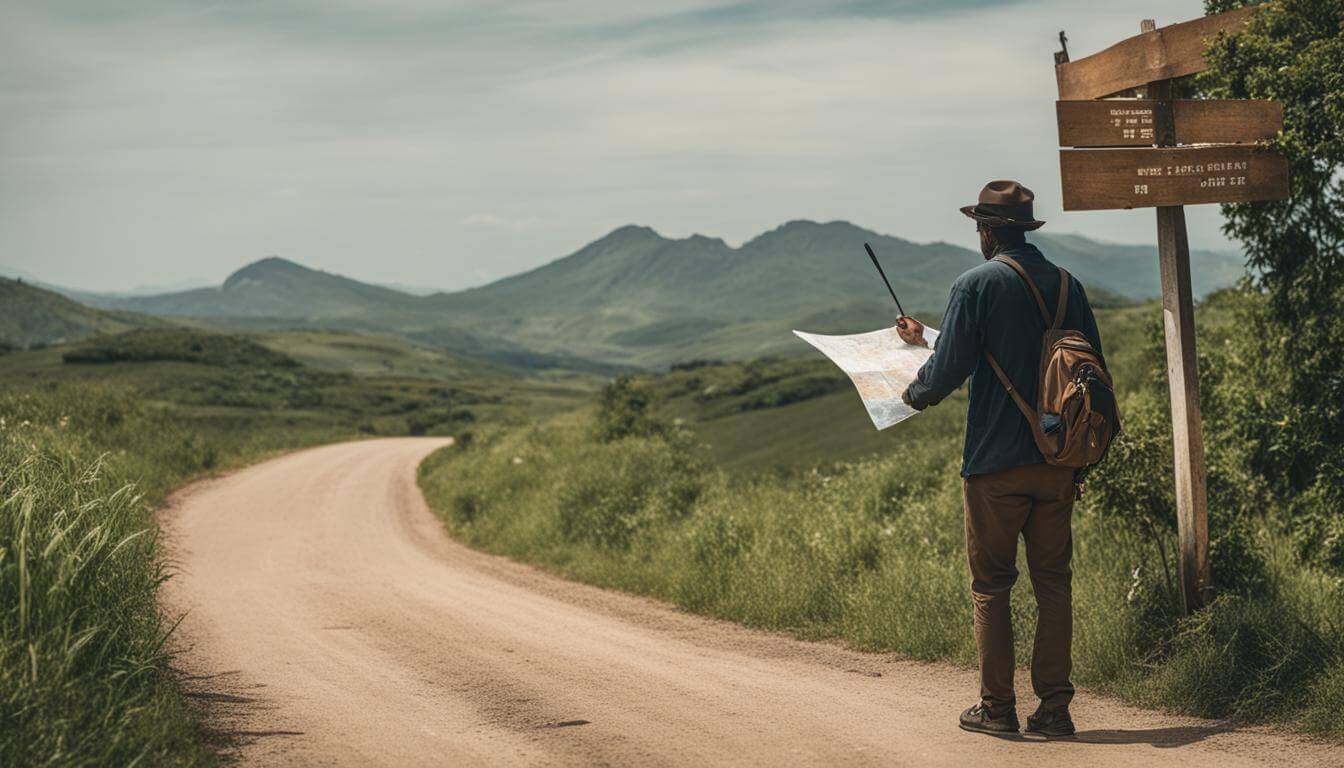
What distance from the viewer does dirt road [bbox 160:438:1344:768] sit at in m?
5.58

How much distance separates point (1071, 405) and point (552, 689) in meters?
3.47

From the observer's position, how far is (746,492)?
14031mm

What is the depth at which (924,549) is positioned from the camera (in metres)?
10.2

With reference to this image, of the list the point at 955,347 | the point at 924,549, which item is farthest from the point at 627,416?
the point at 955,347

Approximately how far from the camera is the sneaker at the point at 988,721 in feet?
19.4

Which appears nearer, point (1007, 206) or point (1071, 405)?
point (1071, 405)

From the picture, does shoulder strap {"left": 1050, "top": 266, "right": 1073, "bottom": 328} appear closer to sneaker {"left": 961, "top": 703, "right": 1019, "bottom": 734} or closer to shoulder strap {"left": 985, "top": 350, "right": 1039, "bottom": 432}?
shoulder strap {"left": 985, "top": 350, "right": 1039, "bottom": 432}

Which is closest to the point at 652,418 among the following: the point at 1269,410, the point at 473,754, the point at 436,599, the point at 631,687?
the point at 436,599

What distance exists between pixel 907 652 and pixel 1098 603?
52.6 inches

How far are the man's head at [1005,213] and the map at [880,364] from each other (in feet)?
2.23

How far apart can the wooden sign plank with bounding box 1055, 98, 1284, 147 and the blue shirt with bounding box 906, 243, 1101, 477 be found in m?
1.32

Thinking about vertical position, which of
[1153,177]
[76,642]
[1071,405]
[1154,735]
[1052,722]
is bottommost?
[1154,735]

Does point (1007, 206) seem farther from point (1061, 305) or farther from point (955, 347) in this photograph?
point (955, 347)

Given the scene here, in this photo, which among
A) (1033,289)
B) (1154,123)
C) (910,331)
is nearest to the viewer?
(1033,289)
